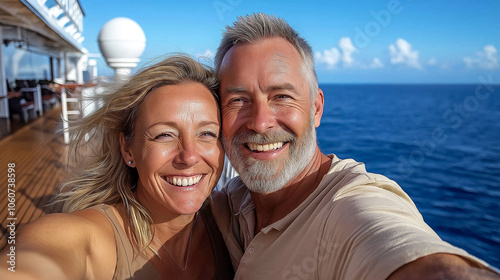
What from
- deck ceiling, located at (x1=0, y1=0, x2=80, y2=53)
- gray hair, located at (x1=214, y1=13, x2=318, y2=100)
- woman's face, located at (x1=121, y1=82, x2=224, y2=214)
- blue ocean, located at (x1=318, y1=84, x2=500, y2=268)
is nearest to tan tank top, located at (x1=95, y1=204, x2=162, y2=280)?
woman's face, located at (x1=121, y1=82, x2=224, y2=214)

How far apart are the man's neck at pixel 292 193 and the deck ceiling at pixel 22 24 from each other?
5.65m

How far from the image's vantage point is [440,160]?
986 inches

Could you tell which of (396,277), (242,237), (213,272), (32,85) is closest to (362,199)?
(396,277)

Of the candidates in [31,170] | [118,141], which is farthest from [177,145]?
[31,170]

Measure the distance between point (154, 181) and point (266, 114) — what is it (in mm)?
585

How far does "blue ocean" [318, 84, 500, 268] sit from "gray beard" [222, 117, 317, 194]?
7648mm

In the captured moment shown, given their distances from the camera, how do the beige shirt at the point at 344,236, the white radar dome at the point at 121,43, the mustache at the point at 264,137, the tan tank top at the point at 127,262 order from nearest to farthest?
1. the beige shirt at the point at 344,236
2. the tan tank top at the point at 127,262
3. the mustache at the point at 264,137
4. the white radar dome at the point at 121,43

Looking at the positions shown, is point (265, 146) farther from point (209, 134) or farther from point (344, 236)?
point (344, 236)

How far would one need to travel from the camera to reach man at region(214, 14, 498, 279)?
4.43ft

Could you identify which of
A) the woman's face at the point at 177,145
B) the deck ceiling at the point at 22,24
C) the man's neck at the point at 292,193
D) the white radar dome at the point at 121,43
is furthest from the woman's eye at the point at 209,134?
the deck ceiling at the point at 22,24

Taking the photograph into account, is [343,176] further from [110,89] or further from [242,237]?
[110,89]

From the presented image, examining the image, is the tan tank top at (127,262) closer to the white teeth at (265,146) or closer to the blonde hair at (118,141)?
the blonde hair at (118,141)

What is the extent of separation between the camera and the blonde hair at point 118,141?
6.00 feet

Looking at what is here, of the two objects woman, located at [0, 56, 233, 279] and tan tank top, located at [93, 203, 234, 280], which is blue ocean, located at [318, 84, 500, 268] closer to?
woman, located at [0, 56, 233, 279]
